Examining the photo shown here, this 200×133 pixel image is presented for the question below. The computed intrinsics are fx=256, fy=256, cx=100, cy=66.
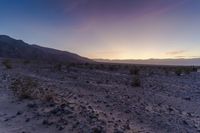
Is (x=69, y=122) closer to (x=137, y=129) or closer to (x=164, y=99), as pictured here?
(x=137, y=129)

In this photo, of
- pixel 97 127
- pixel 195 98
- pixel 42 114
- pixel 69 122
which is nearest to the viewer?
pixel 97 127

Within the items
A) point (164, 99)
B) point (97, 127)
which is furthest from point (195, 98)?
point (97, 127)

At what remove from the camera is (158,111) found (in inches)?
365

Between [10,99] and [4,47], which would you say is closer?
[10,99]

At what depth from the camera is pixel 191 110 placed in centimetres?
1009

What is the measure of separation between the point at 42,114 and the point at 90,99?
2.91 metres

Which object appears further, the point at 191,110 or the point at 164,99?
the point at 164,99

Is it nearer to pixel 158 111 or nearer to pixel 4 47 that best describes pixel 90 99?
pixel 158 111

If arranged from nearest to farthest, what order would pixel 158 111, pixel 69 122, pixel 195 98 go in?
pixel 69 122 → pixel 158 111 → pixel 195 98

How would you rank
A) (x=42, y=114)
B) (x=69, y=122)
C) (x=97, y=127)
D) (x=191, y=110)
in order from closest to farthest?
(x=97, y=127) → (x=69, y=122) → (x=42, y=114) → (x=191, y=110)

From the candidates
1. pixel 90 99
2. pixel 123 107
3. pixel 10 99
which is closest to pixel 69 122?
pixel 123 107

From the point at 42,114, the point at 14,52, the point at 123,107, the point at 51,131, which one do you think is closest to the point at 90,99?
the point at 123,107

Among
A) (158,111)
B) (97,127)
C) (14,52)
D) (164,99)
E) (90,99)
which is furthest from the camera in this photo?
(14,52)

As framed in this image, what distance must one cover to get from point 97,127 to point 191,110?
488 centimetres
